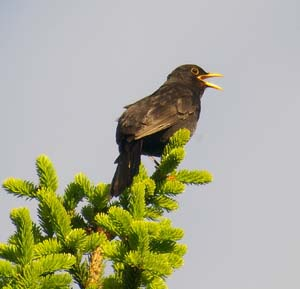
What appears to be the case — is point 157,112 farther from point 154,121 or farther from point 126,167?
point 126,167

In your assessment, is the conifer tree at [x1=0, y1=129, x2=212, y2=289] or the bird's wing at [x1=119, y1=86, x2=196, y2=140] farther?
the bird's wing at [x1=119, y1=86, x2=196, y2=140]

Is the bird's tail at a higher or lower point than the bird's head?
lower

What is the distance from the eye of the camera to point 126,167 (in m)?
5.00

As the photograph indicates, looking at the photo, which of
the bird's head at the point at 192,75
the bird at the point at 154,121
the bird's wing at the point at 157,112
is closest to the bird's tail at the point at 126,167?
the bird at the point at 154,121

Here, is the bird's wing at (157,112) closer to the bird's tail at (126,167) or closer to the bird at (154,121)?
the bird at (154,121)

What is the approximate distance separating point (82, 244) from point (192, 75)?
5700mm

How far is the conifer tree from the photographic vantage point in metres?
2.70

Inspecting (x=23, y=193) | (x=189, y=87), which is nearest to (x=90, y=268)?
(x=23, y=193)

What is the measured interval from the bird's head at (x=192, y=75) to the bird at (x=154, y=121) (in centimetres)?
24

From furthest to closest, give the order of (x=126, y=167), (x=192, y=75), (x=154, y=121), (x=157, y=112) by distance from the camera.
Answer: (x=192, y=75) → (x=157, y=112) → (x=154, y=121) → (x=126, y=167)

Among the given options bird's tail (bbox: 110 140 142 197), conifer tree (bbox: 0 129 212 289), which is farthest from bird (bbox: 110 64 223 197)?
conifer tree (bbox: 0 129 212 289)

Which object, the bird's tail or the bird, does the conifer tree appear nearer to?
the bird's tail

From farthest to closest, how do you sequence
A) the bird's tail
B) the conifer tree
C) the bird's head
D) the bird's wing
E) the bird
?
the bird's head, the bird's wing, the bird, the bird's tail, the conifer tree

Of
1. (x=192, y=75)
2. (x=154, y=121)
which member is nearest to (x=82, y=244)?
(x=154, y=121)
